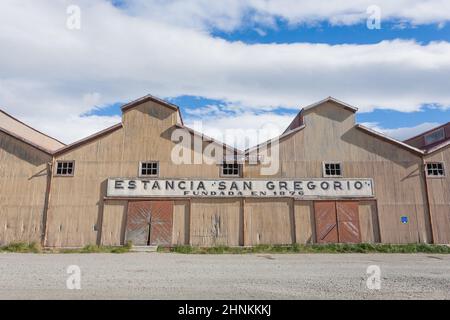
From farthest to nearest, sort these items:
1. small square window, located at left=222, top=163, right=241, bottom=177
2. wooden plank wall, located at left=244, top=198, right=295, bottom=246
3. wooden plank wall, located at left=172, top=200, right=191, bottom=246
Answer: small square window, located at left=222, top=163, right=241, bottom=177
wooden plank wall, located at left=244, top=198, right=295, bottom=246
wooden plank wall, located at left=172, top=200, right=191, bottom=246

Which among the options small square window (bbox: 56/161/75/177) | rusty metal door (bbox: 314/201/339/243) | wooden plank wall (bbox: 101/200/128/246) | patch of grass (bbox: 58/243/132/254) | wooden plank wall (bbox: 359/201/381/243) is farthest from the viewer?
small square window (bbox: 56/161/75/177)

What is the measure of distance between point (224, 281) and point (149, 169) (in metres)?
12.0

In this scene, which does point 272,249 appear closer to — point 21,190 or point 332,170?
point 332,170

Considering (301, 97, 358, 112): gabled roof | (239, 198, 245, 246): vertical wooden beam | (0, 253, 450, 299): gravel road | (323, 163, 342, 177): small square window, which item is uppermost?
(301, 97, 358, 112): gabled roof

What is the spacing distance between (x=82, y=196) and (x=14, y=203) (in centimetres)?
391

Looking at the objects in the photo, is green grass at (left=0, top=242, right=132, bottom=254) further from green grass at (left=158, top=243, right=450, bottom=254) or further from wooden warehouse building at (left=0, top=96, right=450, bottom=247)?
green grass at (left=158, top=243, right=450, bottom=254)

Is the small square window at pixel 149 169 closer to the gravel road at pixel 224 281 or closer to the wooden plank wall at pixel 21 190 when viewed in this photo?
the wooden plank wall at pixel 21 190

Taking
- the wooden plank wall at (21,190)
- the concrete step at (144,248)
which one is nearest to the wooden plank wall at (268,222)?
the concrete step at (144,248)

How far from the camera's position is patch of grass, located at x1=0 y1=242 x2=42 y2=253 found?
706 inches

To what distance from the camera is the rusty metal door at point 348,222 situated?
19.3 m

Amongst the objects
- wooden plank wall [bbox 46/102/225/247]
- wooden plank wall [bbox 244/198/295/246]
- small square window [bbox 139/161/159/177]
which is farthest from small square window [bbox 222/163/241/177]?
small square window [bbox 139/161/159/177]

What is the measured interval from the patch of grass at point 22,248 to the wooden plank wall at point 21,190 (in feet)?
1.73

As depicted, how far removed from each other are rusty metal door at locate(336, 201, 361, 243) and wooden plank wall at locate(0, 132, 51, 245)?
17.1 metres
